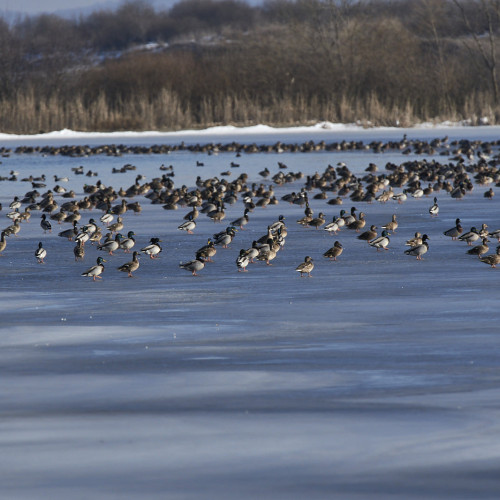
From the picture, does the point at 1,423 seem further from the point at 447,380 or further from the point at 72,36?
the point at 72,36

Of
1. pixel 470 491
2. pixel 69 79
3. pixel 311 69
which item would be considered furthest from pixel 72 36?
pixel 470 491

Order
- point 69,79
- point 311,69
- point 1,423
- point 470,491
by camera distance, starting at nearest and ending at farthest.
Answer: point 470,491 < point 1,423 < point 311,69 < point 69,79

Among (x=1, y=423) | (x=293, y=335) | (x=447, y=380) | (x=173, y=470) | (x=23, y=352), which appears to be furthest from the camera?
(x=293, y=335)

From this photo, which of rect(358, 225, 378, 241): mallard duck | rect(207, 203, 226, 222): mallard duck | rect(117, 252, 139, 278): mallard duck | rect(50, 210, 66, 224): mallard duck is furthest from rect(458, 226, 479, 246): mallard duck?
rect(50, 210, 66, 224): mallard duck

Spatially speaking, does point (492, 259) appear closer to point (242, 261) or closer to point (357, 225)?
point (242, 261)

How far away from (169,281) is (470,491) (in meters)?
7.95

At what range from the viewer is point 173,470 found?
5.68 metres

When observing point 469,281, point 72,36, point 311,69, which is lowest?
point 469,281

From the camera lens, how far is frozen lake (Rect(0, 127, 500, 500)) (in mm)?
5594

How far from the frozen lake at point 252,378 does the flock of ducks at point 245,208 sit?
0.26m

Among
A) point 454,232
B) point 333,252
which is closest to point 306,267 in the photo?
point 333,252

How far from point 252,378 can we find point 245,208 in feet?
47.4

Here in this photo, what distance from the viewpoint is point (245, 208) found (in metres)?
22.0

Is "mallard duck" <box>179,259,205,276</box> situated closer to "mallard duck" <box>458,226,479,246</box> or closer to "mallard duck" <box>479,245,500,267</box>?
"mallard duck" <box>479,245,500,267</box>
